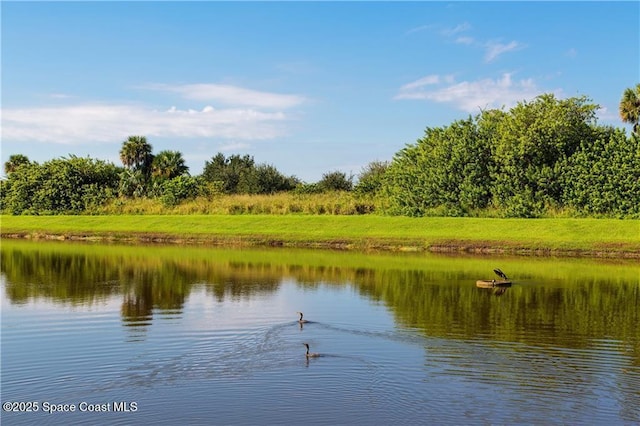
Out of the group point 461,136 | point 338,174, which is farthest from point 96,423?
point 338,174

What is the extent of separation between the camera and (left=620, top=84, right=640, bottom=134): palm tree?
200 ft

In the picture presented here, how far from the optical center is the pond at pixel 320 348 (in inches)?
416

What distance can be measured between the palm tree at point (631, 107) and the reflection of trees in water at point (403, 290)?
3679 centimetres

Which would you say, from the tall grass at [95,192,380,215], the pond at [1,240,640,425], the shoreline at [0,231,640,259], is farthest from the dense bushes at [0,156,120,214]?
the pond at [1,240,640,425]

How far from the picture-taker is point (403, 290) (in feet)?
74.2

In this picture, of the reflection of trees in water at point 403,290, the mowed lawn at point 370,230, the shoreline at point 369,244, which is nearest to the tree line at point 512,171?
the mowed lawn at point 370,230

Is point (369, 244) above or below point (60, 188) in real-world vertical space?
below

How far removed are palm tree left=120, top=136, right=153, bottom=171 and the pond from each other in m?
55.5

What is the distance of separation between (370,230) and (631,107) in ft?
104

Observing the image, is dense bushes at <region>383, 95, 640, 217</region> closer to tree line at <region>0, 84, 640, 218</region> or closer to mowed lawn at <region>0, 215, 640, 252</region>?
tree line at <region>0, 84, 640, 218</region>

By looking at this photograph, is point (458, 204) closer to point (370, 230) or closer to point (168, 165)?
point (370, 230)

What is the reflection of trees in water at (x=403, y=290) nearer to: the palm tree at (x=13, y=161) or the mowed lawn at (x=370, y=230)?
the mowed lawn at (x=370, y=230)

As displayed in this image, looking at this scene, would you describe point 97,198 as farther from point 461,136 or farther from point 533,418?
point 533,418

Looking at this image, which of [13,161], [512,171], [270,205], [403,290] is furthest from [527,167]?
[13,161]
